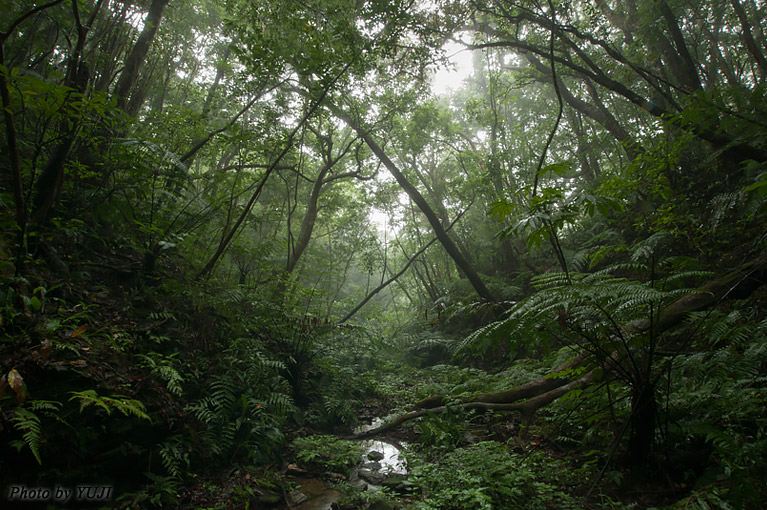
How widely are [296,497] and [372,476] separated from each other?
28.3 inches

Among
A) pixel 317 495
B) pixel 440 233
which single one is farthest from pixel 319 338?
pixel 440 233

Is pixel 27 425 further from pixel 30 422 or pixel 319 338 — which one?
pixel 319 338

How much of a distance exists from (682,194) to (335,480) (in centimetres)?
699

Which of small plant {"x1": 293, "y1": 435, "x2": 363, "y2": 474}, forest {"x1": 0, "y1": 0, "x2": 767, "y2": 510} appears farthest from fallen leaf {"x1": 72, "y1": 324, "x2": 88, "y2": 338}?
small plant {"x1": 293, "y1": 435, "x2": 363, "y2": 474}

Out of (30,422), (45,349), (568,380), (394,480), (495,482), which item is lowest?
(394,480)

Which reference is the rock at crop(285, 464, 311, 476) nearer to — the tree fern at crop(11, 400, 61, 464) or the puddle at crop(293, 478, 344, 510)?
the puddle at crop(293, 478, 344, 510)

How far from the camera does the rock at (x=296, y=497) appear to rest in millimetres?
2606

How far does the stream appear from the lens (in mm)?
2648

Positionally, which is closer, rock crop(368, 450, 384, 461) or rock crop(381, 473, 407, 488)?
rock crop(381, 473, 407, 488)

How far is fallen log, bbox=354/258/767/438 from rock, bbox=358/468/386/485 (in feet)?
3.24

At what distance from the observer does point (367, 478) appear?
9.89 ft

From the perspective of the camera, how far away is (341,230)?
12.6 metres

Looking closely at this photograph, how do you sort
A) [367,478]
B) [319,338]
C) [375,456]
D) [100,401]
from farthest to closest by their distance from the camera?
[319,338] < [375,456] < [367,478] < [100,401]

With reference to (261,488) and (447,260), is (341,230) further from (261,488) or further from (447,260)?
(261,488)
